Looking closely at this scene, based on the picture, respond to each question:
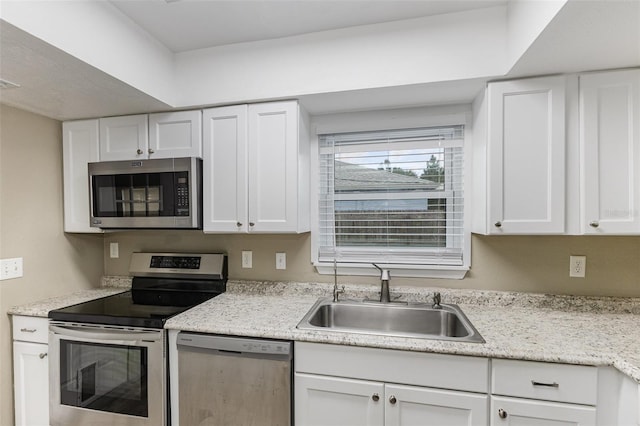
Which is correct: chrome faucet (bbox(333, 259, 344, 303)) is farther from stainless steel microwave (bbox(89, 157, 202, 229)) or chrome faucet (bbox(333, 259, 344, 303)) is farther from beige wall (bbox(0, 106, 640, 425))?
stainless steel microwave (bbox(89, 157, 202, 229))

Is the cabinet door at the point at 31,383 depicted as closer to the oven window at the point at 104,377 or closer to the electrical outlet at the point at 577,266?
the oven window at the point at 104,377

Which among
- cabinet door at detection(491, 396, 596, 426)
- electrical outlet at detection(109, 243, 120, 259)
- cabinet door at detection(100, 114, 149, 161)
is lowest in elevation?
cabinet door at detection(491, 396, 596, 426)

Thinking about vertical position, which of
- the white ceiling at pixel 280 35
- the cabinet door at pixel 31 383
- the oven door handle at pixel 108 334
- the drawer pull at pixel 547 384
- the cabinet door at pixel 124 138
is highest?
the white ceiling at pixel 280 35

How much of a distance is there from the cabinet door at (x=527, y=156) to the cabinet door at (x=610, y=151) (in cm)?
10

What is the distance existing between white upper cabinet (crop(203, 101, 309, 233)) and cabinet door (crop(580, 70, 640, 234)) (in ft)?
4.80

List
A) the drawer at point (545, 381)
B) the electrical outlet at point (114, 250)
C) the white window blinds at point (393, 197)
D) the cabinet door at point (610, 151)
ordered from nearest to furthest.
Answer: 1. the drawer at point (545, 381)
2. the cabinet door at point (610, 151)
3. the white window blinds at point (393, 197)
4. the electrical outlet at point (114, 250)

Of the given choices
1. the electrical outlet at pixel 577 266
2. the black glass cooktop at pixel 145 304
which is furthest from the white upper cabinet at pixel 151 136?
the electrical outlet at pixel 577 266

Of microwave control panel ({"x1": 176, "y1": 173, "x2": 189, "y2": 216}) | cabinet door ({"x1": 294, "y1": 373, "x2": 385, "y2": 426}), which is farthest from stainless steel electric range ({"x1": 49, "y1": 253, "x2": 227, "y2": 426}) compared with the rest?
cabinet door ({"x1": 294, "y1": 373, "x2": 385, "y2": 426})

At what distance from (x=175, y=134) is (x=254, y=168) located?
58cm

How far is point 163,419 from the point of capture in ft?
4.99

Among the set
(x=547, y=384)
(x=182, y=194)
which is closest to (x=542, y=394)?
(x=547, y=384)

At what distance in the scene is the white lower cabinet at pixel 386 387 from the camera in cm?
126

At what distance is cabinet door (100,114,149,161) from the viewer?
1.98 meters

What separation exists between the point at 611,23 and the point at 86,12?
213 centimetres
